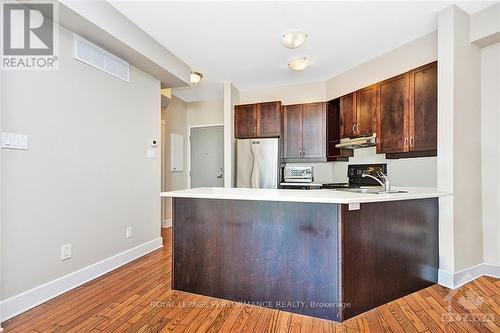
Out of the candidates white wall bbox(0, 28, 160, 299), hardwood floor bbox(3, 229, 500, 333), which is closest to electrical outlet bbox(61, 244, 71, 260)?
white wall bbox(0, 28, 160, 299)

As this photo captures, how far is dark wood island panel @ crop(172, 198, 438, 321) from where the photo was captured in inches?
71.1

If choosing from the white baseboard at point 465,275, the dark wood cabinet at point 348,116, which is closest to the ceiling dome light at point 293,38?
the dark wood cabinet at point 348,116

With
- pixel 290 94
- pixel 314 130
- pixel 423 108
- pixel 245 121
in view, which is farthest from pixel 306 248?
pixel 290 94

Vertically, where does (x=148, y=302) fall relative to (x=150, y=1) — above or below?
below

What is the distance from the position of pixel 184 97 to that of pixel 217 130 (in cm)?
95

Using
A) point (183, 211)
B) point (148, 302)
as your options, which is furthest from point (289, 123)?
point (148, 302)

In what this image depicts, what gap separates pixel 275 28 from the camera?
2713 mm

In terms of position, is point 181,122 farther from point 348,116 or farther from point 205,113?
point 348,116

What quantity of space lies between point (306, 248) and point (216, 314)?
817 mm

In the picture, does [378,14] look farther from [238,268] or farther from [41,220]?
[41,220]

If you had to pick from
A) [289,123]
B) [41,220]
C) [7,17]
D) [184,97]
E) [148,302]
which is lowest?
[148,302]

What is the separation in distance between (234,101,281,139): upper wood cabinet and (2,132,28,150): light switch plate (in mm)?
2951

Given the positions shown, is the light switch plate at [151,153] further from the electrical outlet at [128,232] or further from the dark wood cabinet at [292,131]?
the dark wood cabinet at [292,131]

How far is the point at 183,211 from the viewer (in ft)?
7.33
